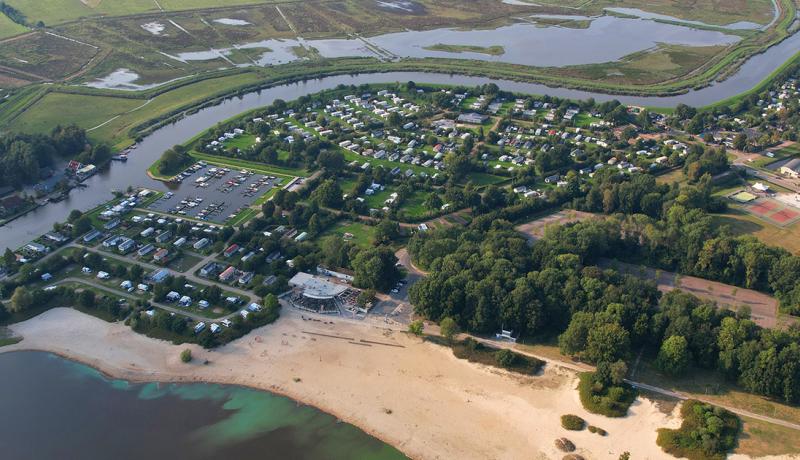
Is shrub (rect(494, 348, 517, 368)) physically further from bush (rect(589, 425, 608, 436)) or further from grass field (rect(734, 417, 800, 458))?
grass field (rect(734, 417, 800, 458))

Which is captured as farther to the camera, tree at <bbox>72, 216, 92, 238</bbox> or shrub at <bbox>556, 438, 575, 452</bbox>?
tree at <bbox>72, 216, 92, 238</bbox>

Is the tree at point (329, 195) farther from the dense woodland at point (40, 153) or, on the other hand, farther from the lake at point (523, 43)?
the lake at point (523, 43)

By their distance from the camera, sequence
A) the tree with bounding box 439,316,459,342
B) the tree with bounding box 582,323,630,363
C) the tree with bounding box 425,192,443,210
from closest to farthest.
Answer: the tree with bounding box 582,323,630,363
the tree with bounding box 439,316,459,342
the tree with bounding box 425,192,443,210

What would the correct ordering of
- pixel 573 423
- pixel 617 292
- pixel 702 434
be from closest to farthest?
1. pixel 702 434
2. pixel 573 423
3. pixel 617 292

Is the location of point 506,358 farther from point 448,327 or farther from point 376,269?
point 376,269

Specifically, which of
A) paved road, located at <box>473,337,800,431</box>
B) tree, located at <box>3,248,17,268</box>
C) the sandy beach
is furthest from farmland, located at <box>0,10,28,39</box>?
paved road, located at <box>473,337,800,431</box>

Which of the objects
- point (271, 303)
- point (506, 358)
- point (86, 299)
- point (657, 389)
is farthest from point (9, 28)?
point (657, 389)

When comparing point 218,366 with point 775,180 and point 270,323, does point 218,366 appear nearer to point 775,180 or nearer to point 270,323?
point 270,323
